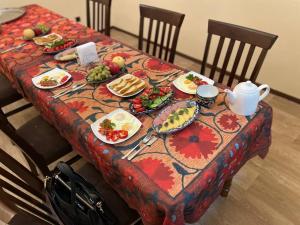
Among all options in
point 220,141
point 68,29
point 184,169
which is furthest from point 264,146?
point 68,29

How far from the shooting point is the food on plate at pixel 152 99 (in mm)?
994

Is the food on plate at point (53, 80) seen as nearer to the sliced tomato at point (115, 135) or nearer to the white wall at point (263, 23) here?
the sliced tomato at point (115, 135)

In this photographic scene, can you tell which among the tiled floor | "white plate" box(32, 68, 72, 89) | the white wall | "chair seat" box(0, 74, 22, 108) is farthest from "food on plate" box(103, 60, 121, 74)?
the white wall

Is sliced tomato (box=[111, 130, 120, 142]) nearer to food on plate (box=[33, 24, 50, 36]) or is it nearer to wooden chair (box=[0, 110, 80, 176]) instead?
wooden chair (box=[0, 110, 80, 176])

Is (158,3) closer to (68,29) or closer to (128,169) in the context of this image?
(68,29)

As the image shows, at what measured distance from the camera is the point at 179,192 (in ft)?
2.32

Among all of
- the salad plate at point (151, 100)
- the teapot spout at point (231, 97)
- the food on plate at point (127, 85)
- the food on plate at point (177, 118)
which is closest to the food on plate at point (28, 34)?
the food on plate at point (127, 85)

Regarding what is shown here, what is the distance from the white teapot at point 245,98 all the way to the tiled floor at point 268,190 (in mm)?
736

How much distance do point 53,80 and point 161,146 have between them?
0.70 meters

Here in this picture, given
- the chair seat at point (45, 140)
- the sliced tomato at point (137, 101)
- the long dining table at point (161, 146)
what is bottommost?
the chair seat at point (45, 140)

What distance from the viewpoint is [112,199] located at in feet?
3.23

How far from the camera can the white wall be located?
1.94m

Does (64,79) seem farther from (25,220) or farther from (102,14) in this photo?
(102,14)

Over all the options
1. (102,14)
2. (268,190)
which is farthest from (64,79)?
(268,190)
